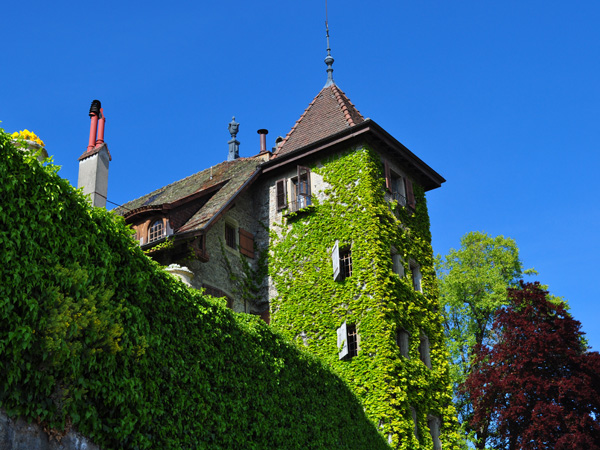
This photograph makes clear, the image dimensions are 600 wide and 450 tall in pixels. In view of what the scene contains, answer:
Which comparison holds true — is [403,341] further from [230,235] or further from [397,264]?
[230,235]

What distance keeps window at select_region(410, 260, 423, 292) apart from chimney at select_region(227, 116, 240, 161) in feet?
33.2

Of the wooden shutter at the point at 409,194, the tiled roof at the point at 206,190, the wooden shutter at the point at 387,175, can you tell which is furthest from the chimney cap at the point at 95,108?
the wooden shutter at the point at 409,194

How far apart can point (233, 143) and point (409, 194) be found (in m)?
9.87

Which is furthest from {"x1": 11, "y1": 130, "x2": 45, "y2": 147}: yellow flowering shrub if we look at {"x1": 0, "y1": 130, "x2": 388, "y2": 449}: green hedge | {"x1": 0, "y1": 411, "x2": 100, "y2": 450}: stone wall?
{"x1": 0, "y1": 411, "x2": 100, "y2": 450}: stone wall

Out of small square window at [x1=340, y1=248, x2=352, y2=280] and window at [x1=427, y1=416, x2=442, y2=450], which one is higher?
small square window at [x1=340, y1=248, x2=352, y2=280]

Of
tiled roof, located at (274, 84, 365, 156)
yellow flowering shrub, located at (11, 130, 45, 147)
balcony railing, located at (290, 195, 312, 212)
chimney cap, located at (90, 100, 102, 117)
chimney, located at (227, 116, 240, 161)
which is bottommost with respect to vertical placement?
yellow flowering shrub, located at (11, 130, 45, 147)

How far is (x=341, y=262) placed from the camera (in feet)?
82.5

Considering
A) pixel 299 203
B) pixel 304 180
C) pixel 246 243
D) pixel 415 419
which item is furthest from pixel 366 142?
pixel 415 419

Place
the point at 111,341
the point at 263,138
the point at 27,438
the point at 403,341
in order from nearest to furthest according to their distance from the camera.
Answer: the point at 27,438 < the point at 111,341 < the point at 403,341 < the point at 263,138

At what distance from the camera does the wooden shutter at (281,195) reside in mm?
26984

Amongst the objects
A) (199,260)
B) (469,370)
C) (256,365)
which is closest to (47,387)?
(256,365)

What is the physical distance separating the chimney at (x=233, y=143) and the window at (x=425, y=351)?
12188 millimetres

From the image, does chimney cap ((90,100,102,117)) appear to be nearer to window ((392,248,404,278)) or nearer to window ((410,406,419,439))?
window ((392,248,404,278))

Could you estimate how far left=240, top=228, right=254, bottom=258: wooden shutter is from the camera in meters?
26.1
